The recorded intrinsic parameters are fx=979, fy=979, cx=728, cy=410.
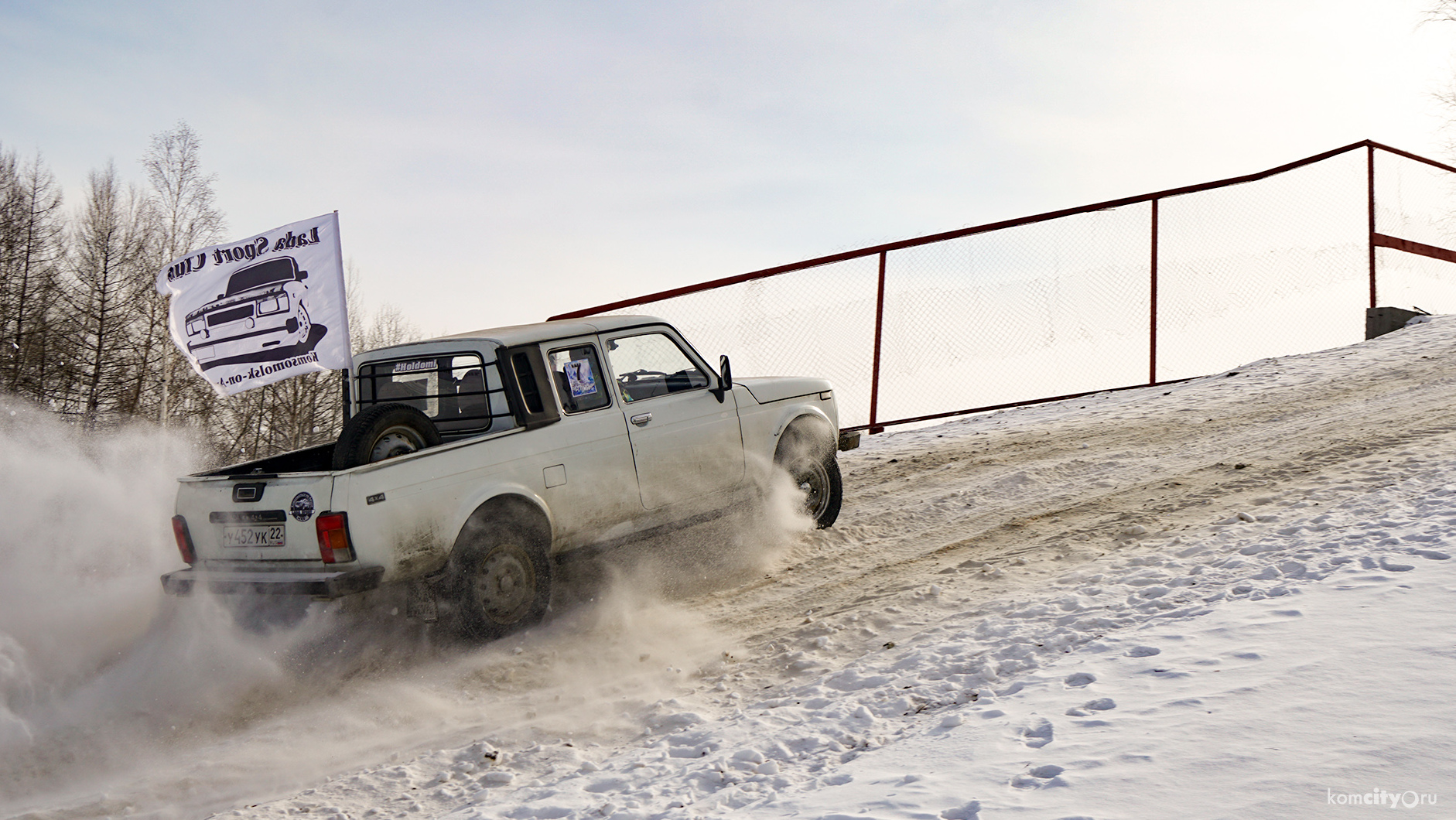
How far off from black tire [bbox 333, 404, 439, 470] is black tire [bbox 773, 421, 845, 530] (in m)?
2.63

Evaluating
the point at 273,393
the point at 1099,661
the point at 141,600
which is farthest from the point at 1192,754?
the point at 273,393

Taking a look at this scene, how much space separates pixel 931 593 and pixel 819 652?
3.24 feet

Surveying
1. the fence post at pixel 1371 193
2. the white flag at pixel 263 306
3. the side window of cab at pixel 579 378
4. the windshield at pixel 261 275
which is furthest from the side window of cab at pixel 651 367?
the fence post at pixel 1371 193

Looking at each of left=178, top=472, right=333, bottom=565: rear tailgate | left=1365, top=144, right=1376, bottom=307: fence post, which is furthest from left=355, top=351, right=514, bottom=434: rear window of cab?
left=1365, top=144, right=1376, bottom=307: fence post

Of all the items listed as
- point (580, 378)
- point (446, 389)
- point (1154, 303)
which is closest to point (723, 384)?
point (580, 378)

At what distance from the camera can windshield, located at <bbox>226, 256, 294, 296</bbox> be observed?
615 cm

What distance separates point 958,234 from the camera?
1166 cm

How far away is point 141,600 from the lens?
5.75m

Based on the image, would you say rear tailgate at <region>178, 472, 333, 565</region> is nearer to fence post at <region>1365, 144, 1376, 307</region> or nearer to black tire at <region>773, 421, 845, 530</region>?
black tire at <region>773, 421, 845, 530</region>

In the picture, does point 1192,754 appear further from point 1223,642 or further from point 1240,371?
point 1240,371

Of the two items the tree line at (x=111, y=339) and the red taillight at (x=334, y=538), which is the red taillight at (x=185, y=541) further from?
the tree line at (x=111, y=339)

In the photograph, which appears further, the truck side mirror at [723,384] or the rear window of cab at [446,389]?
the truck side mirror at [723,384]

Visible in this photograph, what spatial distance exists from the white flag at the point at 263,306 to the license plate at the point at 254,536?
3.38 ft

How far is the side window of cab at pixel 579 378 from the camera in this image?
6070 mm
